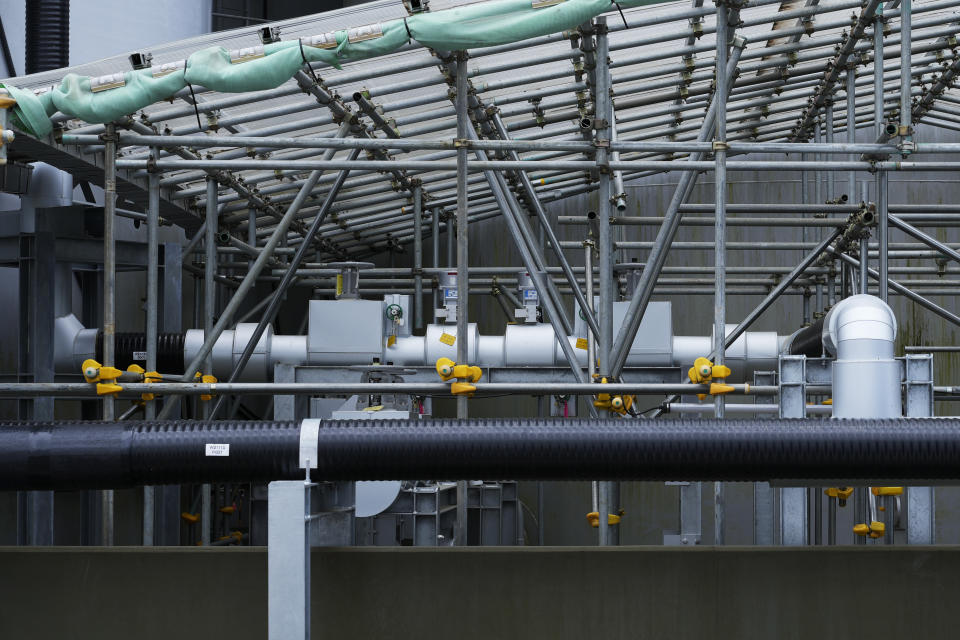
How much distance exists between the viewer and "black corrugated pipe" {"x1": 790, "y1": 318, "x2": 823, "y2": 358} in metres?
9.48

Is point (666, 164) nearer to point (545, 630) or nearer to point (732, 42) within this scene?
point (732, 42)

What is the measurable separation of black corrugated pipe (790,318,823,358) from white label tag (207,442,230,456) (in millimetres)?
5262

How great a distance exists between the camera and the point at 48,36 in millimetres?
11930

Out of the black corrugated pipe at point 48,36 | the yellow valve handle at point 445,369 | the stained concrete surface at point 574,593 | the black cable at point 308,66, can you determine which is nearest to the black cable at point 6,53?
the black corrugated pipe at point 48,36

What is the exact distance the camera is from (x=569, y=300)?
15.6m

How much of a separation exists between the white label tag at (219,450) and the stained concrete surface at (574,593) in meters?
0.90

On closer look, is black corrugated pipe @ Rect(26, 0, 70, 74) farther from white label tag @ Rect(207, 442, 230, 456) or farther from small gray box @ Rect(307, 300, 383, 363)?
white label tag @ Rect(207, 442, 230, 456)

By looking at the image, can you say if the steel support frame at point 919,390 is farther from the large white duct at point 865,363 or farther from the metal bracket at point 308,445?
the metal bracket at point 308,445

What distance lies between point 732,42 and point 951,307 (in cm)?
887

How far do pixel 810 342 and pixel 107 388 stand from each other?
5.95m

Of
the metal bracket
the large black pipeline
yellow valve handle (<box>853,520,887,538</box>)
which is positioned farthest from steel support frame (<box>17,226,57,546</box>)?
yellow valve handle (<box>853,520,887,538</box>)

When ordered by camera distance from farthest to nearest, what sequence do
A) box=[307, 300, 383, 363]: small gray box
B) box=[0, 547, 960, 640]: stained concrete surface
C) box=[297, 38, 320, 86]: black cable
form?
box=[307, 300, 383, 363]: small gray box < box=[297, 38, 320, 86]: black cable < box=[0, 547, 960, 640]: stained concrete surface

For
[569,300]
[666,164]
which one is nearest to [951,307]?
[569,300]

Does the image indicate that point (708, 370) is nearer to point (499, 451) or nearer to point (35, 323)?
point (499, 451)
